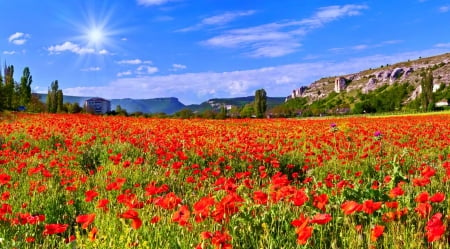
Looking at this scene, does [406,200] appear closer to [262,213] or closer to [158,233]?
[262,213]

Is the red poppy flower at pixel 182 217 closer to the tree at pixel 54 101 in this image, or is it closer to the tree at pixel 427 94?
the tree at pixel 54 101

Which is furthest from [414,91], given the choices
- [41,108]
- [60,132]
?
[60,132]

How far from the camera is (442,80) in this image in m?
182

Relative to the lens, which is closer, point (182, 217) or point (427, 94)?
point (182, 217)

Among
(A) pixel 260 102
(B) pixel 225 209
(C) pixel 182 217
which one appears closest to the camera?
(C) pixel 182 217

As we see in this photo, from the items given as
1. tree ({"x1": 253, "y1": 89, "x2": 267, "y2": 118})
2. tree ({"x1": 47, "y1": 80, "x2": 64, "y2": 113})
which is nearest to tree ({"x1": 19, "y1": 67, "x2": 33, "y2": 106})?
tree ({"x1": 47, "y1": 80, "x2": 64, "y2": 113})

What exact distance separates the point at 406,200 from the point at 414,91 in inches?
7940

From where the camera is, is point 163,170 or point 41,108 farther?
point 41,108

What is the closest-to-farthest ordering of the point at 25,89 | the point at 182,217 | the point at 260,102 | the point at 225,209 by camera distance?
the point at 182,217
the point at 225,209
the point at 25,89
the point at 260,102

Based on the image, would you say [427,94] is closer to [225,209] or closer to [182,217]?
[225,209]

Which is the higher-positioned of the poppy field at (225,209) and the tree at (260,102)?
the tree at (260,102)

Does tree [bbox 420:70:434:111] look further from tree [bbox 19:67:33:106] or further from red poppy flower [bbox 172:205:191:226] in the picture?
red poppy flower [bbox 172:205:191:226]

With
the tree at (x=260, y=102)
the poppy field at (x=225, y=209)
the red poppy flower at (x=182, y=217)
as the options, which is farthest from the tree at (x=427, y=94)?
the red poppy flower at (x=182, y=217)

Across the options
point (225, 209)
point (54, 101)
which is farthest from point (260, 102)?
point (225, 209)
